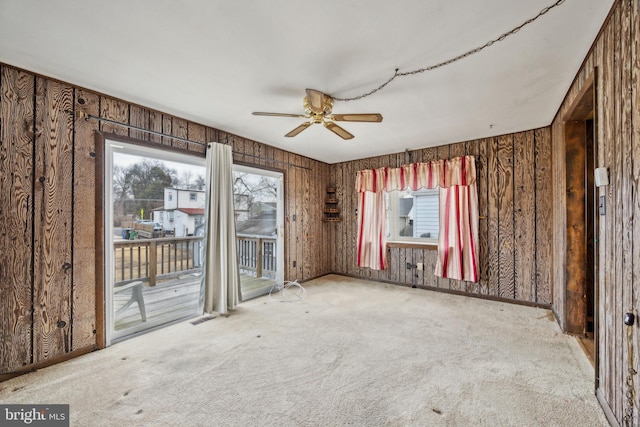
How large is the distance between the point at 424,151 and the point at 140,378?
4.46 metres

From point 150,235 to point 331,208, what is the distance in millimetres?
3181

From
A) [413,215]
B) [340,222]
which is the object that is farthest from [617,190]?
[340,222]

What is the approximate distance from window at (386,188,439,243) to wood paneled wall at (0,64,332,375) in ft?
12.7

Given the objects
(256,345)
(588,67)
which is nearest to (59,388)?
(256,345)

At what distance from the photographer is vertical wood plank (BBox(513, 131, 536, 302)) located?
141 inches

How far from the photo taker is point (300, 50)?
6.06 feet

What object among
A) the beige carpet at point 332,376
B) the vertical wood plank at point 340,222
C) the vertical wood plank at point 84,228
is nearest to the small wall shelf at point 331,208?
the vertical wood plank at point 340,222

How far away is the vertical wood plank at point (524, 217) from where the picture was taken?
11.7 feet

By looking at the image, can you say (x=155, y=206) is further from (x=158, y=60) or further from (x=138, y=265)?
(x=158, y=60)

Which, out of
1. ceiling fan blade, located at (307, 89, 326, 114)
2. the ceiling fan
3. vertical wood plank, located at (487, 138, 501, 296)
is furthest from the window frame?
ceiling fan blade, located at (307, 89, 326, 114)

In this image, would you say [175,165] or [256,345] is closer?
[256,345]

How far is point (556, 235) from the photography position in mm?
3180

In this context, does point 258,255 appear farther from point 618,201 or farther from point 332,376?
point 618,201

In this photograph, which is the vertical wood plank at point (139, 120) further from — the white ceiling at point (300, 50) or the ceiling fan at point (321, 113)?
the ceiling fan at point (321, 113)
